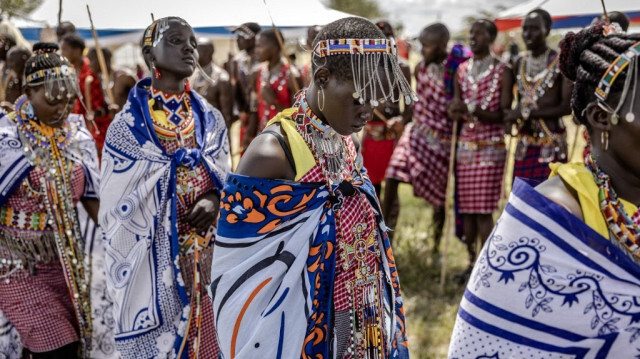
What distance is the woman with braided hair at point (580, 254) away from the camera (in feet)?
6.07

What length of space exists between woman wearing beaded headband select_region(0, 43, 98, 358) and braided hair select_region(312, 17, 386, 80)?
77.0 inches

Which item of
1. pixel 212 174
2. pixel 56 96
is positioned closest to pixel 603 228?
pixel 212 174

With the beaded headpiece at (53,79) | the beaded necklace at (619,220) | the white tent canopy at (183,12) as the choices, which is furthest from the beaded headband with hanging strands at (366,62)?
the beaded headpiece at (53,79)

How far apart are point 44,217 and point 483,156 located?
387 centimetres

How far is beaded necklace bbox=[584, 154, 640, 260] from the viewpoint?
1.90 m

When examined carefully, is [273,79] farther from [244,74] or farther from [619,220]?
[619,220]

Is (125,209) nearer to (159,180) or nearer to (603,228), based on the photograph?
(159,180)

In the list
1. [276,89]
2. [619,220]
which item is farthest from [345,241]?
[276,89]

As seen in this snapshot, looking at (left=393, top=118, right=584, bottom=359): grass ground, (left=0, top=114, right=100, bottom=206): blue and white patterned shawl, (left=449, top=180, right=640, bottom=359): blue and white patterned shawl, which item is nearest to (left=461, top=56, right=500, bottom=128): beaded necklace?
(left=393, top=118, right=584, bottom=359): grass ground

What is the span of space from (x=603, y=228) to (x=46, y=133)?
10.0ft

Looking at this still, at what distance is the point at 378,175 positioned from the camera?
7066mm

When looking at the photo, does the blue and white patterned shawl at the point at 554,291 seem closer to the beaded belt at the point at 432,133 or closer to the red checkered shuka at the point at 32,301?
the red checkered shuka at the point at 32,301

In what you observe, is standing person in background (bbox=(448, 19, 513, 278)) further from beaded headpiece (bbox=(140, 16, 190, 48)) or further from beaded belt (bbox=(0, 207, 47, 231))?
beaded belt (bbox=(0, 207, 47, 231))

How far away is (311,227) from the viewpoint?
2447 millimetres
